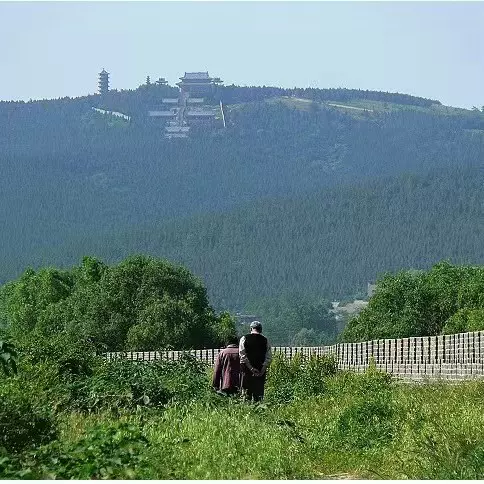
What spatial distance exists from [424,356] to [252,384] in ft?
39.0

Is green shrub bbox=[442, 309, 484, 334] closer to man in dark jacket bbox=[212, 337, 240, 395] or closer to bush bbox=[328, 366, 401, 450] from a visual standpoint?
man in dark jacket bbox=[212, 337, 240, 395]

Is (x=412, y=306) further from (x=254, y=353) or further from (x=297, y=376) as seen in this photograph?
(x=254, y=353)

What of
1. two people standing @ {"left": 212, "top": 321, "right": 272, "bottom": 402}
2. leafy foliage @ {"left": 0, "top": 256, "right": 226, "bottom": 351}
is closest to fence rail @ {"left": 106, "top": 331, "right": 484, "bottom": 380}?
two people standing @ {"left": 212, "top": 321, "right": 272, "bottom": 402}

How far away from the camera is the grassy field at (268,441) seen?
12352 mm

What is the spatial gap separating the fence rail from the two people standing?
7313mm

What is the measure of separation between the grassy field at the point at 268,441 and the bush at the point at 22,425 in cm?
28

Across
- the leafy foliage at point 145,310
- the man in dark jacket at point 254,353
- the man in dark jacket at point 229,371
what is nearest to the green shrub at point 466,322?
the leafy foliage at point 145,310

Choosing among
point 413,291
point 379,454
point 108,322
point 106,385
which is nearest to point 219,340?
point 108,322

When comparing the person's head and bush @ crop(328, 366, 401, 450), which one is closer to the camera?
bush @ crop(328, 366, 401, 450)

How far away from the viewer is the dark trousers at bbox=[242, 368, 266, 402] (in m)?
19.9

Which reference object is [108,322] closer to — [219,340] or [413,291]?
[219,340]

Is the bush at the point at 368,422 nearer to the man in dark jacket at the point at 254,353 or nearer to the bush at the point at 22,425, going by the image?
the man in dark jacket at the point at 254,353

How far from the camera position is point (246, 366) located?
19.8 metres

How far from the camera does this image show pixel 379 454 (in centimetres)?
1502
